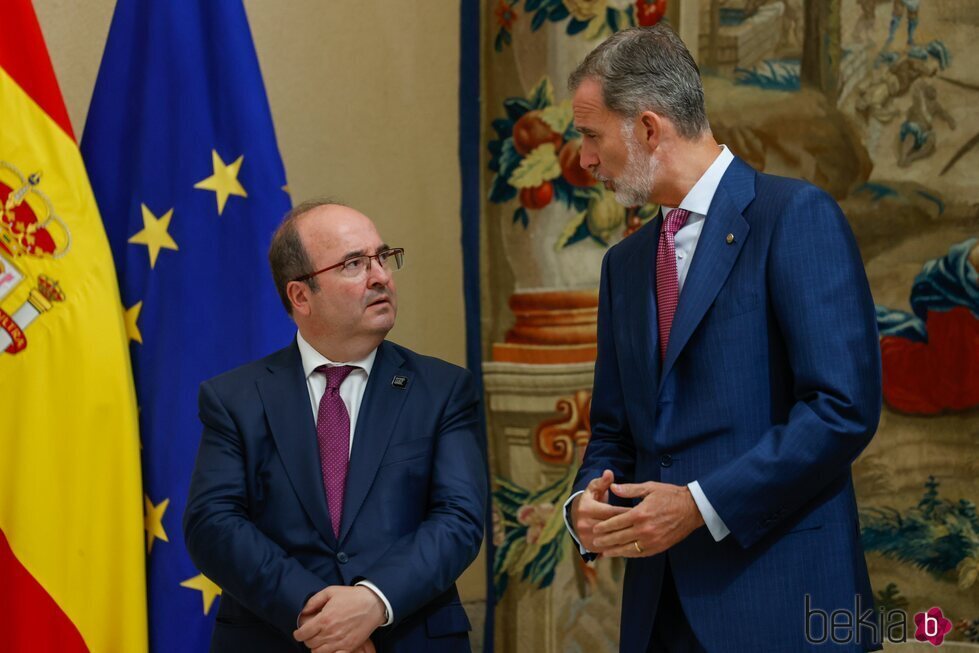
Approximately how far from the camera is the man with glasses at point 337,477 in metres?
2.43

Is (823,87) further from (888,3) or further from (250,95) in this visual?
(250,95)

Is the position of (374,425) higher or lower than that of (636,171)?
lower

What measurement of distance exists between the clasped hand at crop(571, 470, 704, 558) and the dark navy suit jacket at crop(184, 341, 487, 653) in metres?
0.49

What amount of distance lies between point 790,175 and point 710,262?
175 cm

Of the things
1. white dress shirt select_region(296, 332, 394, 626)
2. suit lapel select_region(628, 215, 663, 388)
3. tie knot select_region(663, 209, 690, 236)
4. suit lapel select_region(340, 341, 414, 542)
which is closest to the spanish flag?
white dress shirt select_region(296, 332, 394, 626)

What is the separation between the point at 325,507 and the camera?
100 inches

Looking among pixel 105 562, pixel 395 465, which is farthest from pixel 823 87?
pixel 105 562

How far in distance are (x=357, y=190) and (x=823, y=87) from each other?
194 centimetres

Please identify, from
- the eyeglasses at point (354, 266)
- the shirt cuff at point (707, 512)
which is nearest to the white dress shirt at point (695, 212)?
the shirt cuff at point (707, 512)

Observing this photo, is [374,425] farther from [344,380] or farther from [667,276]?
[667,276]

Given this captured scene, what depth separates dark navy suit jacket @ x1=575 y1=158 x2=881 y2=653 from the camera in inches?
81.4

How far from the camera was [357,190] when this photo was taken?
468 cm

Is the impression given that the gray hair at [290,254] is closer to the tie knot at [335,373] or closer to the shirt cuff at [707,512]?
the tie knot at [335,373]

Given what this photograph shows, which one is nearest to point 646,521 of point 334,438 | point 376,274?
point 334,438
